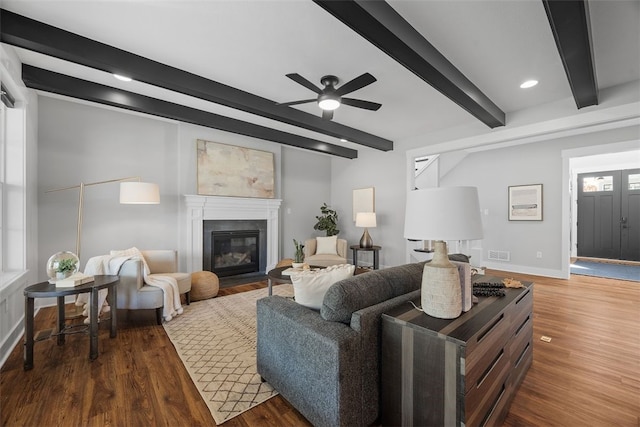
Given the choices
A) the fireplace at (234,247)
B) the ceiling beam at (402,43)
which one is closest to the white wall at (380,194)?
the fireplace at (234,247)

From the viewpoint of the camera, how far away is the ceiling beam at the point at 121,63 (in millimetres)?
2025

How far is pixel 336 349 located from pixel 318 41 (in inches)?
91.2

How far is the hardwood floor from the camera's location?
1.58 metres

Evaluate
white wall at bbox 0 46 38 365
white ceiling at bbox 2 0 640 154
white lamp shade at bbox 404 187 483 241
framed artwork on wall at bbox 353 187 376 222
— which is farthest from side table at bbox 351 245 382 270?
white wall at bbox 0 46 38 365

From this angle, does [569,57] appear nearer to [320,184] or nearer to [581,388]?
[581,388]

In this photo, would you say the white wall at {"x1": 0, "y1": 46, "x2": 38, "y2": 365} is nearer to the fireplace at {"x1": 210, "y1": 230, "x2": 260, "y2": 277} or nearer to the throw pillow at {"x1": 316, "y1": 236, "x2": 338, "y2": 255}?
the fireplace at {"x1": 210, "y1": 230, "x2": 260, "y2": 277}

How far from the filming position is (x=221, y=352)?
2318 mm

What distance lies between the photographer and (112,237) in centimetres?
381

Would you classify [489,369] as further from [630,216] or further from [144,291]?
[630,216]

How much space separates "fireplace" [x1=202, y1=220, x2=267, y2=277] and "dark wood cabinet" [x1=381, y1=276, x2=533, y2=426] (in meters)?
3.87

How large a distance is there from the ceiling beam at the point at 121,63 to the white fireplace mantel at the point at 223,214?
6.16 feet

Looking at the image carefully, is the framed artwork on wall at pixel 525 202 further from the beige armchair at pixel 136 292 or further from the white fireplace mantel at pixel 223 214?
the beige armchair at pixel 136 292

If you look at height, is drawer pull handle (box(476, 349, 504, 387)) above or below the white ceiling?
below

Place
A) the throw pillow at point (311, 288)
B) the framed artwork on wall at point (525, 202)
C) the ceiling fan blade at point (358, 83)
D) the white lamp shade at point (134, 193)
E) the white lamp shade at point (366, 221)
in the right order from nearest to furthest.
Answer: the throw pillow at point (311, 288)
the ceiling fan blade at point (358, 83)
the white lamp shade at point (134, 193)
the white lamp shade at point (366, 221)
the framed artwork on wall at point (525, 202)
